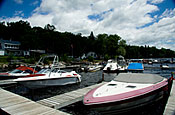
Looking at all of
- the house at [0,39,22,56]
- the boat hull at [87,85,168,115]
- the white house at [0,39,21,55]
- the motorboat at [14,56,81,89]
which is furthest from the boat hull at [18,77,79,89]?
the white house at [0,39,21,55]

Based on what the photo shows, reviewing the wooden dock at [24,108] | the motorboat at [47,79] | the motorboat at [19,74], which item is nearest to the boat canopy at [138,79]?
the wooden dock at [24,108]

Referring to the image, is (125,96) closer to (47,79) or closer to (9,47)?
(47,79)

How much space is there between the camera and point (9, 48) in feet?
225

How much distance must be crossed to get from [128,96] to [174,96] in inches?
190

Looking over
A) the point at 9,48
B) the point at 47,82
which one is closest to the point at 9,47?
the point at 9,48

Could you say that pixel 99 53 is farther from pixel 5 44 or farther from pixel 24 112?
A: pixel 24 112

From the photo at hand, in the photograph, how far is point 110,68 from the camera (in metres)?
31.9

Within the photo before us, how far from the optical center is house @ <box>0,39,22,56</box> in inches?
2540

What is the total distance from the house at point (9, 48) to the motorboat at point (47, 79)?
57500mm

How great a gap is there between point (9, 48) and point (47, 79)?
66.1 m

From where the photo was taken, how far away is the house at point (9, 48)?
212 feet

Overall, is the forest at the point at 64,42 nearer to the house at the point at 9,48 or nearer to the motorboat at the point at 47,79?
the house at the point at 9,48

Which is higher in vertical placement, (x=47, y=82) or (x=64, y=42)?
(x=64, y=42)

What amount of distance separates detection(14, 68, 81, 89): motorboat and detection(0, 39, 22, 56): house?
57.5 m
